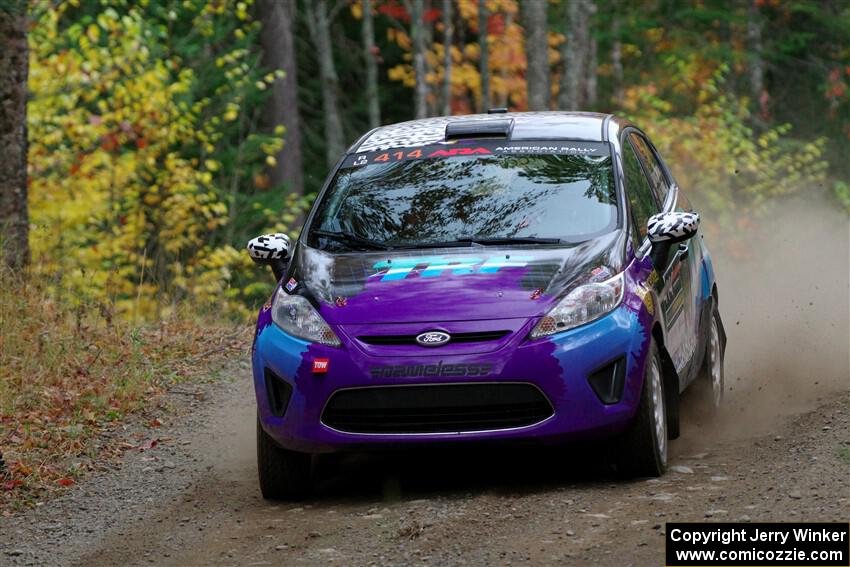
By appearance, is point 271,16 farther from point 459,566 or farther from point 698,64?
point 459,566

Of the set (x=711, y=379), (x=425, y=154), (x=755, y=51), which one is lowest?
(x=755, y=51)

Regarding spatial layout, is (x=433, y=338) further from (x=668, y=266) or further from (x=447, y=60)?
(x=447, y=60)

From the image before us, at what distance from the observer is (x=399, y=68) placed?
3747cm

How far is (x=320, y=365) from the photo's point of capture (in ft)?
22.9

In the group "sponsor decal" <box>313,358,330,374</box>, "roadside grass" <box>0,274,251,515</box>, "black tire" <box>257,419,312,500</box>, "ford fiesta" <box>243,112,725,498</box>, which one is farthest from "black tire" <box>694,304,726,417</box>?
"roadside grass" <box>0,274,251,515</box>

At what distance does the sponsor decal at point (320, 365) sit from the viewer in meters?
6.98

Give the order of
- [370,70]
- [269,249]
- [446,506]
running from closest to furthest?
[446,506], [269,249], [370,70]

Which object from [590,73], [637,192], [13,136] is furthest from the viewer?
[590,73]

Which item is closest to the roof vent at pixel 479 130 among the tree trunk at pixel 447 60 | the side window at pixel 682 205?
the side window at pixel 682 205

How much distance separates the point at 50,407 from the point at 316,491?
9.48ft

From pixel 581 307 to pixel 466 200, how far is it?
1312mm

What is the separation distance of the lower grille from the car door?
1081mm

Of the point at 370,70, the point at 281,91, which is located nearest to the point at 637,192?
the point at 281,91

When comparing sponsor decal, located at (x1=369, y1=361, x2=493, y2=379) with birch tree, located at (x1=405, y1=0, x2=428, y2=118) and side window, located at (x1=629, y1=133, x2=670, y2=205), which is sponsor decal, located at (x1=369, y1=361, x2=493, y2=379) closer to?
side window, located at (x1=629, y1=133, x2=670, y2=205)
